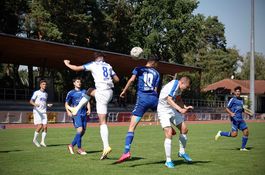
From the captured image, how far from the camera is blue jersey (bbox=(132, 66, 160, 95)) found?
9523mm

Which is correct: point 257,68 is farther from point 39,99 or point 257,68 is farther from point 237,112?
point 39,99

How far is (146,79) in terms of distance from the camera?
9.52 meters

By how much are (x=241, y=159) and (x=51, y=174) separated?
4.88 m

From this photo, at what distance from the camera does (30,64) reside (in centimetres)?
4488

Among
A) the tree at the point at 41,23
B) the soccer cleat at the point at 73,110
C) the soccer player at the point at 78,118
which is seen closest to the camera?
the soccer cleat at the point at 73,110

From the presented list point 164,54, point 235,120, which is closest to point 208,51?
point 164,54

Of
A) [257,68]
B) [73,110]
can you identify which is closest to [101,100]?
[73,110]

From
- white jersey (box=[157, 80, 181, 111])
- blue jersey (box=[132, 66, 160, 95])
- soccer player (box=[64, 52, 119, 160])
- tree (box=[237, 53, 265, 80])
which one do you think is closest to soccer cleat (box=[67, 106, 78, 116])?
soccer player (box=[64, 52, 119, 160])

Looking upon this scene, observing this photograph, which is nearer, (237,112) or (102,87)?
(102,87)

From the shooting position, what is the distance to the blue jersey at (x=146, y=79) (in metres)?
9.52

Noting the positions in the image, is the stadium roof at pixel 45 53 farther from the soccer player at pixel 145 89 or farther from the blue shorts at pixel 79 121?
the soccer player at pixel 145 89

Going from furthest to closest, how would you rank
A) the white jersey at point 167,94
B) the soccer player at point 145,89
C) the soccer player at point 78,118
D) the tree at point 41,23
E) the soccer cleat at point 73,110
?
the tree at point 41,23 → the soccer player at point 78,118 → the soccer cleat at point 73,110 → the soccer player at point 145,89 → the white jersey at point 167,94

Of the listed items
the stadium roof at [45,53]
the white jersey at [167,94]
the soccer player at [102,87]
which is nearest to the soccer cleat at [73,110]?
the soccer player at [102,87]

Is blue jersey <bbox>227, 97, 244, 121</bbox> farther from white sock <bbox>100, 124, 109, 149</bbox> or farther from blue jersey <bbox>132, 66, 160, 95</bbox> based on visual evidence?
white sock <bbox>100, 124, 109, 149</bbox>
